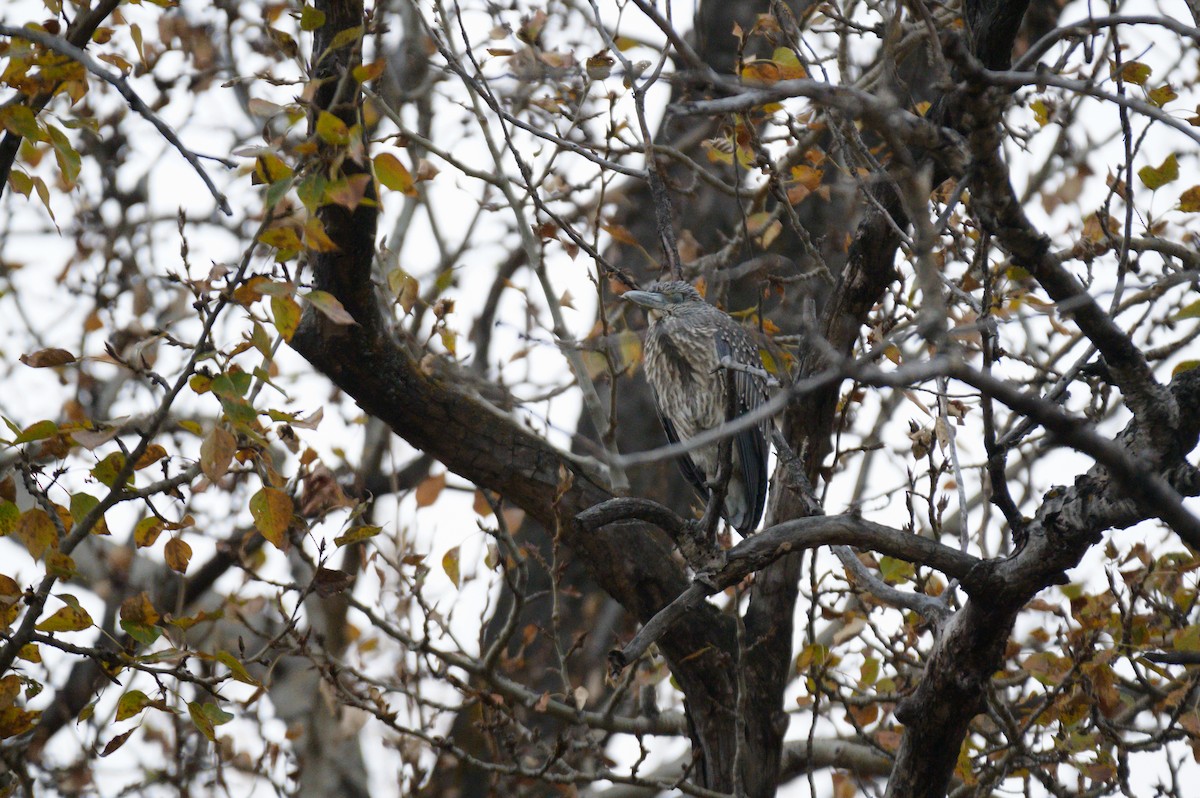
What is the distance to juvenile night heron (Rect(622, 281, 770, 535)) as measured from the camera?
524 centimetres

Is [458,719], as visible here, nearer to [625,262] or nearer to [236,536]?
[236,536]

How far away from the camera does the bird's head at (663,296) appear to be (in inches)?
199

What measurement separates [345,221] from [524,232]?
4.50 ft

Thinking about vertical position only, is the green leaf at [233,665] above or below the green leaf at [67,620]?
below

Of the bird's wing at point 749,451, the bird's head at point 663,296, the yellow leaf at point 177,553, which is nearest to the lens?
the yellow leaf at point 177,553

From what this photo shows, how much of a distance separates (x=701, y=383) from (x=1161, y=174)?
260 cm

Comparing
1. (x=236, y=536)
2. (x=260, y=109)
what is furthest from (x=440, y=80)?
(x=260, y=109)

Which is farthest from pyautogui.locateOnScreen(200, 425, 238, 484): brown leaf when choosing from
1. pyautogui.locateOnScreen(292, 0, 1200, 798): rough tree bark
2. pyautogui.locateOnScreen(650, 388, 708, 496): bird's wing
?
pyautogui.locateOnScreen(650, 388, 708, 496): bird's wing

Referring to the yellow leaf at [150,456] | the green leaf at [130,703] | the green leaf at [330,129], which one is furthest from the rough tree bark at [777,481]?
the green leaf at [130,703]

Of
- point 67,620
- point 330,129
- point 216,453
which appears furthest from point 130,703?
point 330,129

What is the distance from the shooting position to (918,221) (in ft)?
5.95

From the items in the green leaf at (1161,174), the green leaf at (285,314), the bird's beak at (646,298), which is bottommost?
the green leaf at (285,314)

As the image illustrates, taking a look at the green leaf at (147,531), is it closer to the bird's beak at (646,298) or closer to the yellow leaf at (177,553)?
the yellow leaf at (177,553)

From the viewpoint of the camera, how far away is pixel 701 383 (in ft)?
18.2
